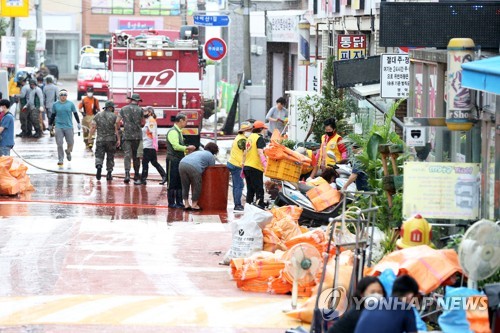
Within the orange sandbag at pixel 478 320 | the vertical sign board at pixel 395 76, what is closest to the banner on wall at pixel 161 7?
the vertical sign board at pixel 395 76

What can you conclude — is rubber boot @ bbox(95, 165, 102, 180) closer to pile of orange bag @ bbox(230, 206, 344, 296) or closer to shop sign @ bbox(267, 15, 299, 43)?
pile of orange bag @ bbox(230, 206, 344, 296)

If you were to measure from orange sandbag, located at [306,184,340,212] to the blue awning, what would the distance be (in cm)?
604

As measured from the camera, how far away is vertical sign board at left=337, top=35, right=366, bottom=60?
25.0m

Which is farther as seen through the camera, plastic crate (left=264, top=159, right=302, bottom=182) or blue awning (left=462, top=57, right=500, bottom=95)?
plastic crate (left=264, top=159, right=302, bottom=182)

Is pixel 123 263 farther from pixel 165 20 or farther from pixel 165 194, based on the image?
pixel 165 20

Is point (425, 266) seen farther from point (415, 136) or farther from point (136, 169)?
point (136, 169)

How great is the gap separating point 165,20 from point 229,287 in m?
66.6

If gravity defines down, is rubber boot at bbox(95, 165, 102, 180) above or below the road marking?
above

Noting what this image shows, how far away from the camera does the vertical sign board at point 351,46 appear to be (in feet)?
82.0

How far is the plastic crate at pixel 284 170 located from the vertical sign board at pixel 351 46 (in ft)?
22.9

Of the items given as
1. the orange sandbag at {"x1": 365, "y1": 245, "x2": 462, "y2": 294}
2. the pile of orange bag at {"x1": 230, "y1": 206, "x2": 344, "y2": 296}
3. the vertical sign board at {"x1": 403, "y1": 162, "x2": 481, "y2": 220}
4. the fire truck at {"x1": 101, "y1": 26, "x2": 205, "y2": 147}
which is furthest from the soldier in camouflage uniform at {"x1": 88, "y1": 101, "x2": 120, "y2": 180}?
the orange sandbag at {"x1": 365, "y1": 245, "x2": 462, "y2": 294}

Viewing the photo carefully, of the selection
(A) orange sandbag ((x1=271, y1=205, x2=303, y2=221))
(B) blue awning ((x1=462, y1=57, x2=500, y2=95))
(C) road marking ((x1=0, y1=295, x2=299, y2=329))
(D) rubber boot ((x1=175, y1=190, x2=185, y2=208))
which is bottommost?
(C) road marking ((x1=0, y1=295, x2=299, y2=329))

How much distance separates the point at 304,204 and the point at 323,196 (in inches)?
12.5

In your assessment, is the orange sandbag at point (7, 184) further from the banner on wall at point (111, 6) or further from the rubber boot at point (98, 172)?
the banner on wall at point (111, 6)
